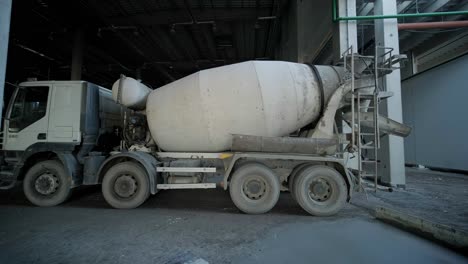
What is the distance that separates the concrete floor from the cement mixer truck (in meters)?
0.43

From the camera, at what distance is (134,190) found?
14.9 ft

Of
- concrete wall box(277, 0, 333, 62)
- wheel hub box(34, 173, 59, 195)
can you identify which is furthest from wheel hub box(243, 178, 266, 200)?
concrete wall box(277, 0, 333, 62)

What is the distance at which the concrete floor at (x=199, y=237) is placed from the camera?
2678mm

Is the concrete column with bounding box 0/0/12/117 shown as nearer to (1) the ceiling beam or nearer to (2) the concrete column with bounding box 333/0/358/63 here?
(2) the concrete column with bounding box 333/0/358/63

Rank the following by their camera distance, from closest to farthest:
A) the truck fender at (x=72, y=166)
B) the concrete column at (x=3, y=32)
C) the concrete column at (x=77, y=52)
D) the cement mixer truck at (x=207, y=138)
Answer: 1. the concrete column at (x=3, y=32)
2. the cement mixer truck at (x=207, y=138)
3. the truck fender at (x=72, y=166)
4. the concrete column at (x=77, y=52)

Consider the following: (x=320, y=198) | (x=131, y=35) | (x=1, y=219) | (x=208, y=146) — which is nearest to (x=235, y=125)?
(x=208, y=146)

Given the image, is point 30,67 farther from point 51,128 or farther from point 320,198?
point 320,198

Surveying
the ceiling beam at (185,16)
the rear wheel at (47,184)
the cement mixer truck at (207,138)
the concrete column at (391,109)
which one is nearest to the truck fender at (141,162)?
the cement mixer truck at (207,138)

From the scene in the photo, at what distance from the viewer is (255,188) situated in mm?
4301

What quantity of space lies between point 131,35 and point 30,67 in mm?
9820

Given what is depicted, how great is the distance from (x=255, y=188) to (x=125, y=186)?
2.67 m

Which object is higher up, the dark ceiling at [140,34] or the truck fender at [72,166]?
the dark ceiling at [140,34]

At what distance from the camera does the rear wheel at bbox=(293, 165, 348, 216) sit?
420cm

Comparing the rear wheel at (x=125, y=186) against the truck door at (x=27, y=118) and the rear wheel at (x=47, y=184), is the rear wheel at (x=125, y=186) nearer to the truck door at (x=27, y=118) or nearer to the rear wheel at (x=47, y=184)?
the rear wheel at (x=47, y=184)
